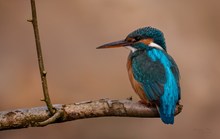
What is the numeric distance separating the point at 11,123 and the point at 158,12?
15.6ft

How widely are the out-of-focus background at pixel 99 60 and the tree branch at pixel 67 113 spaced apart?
10.4ft

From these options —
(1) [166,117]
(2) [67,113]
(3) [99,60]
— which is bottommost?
(3) [99,60]

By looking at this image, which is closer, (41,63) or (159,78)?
(41,63)

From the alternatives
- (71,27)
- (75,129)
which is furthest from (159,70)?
(71,27)

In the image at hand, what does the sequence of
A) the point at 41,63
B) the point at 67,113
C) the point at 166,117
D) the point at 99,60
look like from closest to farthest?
the point at 41,63 < the point at 67,113 < the point at 166,117 < the point at 99,60

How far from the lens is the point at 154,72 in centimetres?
353

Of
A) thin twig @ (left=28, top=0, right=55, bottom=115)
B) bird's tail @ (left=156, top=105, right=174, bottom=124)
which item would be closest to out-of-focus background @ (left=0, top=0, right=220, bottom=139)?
bird's tail @ (left=156, top=105, right=174, bottom=124)

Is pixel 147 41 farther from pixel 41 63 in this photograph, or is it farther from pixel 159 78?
pixel 41 63

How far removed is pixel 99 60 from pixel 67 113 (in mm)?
3915

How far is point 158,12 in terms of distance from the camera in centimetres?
755

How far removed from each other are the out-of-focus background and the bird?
8.79 ft

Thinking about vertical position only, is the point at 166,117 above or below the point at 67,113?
below

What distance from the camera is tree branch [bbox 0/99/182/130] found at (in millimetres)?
2998

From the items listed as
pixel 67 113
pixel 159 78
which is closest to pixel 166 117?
pixel 159 78
